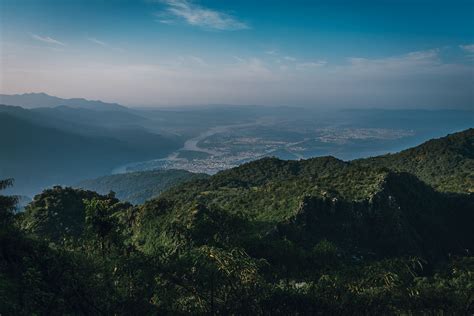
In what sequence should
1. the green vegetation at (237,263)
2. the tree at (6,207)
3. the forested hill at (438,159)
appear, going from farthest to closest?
the forested hill at (438,159)
the tree at (6,207)
the green vegetation at (237,263)

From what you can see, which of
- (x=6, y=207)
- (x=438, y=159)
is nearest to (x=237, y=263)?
(x=6, y=207)

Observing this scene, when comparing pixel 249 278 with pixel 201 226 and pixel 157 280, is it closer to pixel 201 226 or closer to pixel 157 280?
pixel 157 280

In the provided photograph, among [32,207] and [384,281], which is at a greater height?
[384,281]

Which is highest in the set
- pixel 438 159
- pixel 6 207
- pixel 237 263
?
pixel 6 207

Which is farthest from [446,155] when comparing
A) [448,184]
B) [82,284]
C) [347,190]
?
[82,284]

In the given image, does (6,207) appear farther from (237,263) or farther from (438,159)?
(438,159)

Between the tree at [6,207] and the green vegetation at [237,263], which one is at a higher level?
the tree at [6,207]

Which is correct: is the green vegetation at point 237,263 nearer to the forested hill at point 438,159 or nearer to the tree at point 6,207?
the tree at point 6,207

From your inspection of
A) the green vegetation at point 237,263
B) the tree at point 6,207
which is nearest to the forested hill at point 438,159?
the green vegetation at point 237,263

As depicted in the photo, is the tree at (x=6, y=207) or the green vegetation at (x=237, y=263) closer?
the green vegetation at (x=237, y=263)
